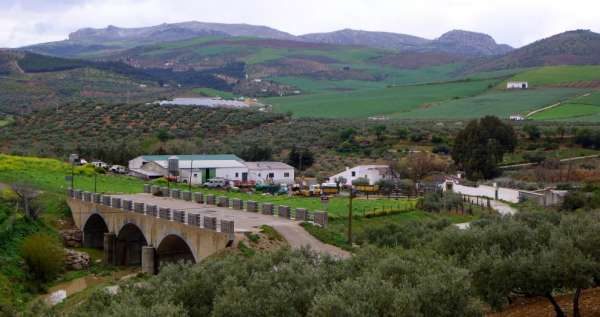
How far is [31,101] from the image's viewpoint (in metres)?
120

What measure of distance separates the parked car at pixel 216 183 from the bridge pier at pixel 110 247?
15723 mm

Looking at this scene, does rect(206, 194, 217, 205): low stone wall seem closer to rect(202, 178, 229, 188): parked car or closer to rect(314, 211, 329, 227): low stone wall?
rect(314, 211, 329, 227): low stone wall

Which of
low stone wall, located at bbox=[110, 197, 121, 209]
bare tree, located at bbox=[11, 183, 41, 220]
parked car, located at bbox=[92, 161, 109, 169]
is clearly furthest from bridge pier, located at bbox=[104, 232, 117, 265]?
parked car, located at bbox=[92, 161, 109, 169]

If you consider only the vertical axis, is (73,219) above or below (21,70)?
below

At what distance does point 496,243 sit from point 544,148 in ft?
179

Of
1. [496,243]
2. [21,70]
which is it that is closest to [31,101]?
[21,70]

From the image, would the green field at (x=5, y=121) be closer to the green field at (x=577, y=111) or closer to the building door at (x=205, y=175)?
the building door at (x=205, y=175)

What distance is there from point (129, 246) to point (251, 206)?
783 cm

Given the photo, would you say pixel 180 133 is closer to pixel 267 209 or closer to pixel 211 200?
pixel 211 200

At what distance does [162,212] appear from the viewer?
34812 mm

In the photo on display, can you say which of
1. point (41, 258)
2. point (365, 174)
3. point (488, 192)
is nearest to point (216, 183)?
point (365, 174)

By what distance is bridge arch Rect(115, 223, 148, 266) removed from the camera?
40.8 meters

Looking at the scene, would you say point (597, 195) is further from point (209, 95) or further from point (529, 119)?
point (209, 95)

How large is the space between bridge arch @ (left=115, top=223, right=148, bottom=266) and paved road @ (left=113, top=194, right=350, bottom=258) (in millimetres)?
2107
